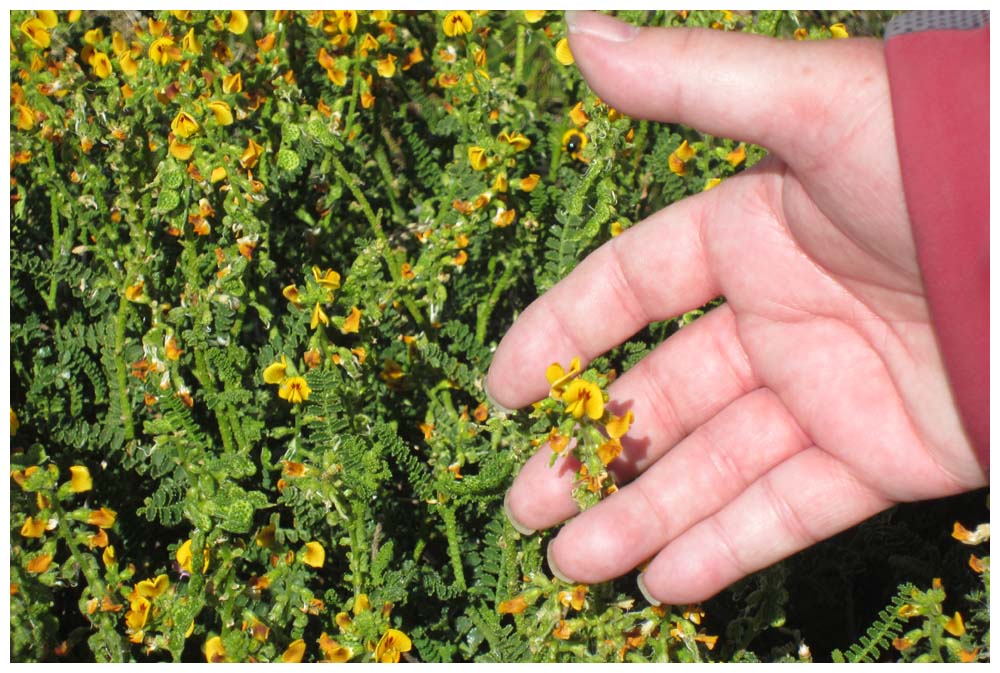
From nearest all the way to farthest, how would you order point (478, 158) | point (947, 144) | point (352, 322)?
point (947, 144)
point (352, 322)
point (478, 158)

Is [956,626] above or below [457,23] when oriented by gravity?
below

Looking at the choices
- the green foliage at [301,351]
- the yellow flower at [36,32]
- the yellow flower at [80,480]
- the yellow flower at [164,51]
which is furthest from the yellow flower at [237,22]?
the yellow flower at [80,480]

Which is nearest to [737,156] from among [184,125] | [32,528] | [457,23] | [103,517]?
[457,23]

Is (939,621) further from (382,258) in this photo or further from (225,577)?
(382,258)

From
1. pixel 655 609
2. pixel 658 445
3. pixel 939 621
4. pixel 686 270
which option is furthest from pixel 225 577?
pixel 939 621

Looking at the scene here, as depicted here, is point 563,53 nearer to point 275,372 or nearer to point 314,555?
point 275,372

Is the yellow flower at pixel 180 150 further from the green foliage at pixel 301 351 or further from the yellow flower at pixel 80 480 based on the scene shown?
the yellow flower at pixel 80 480
